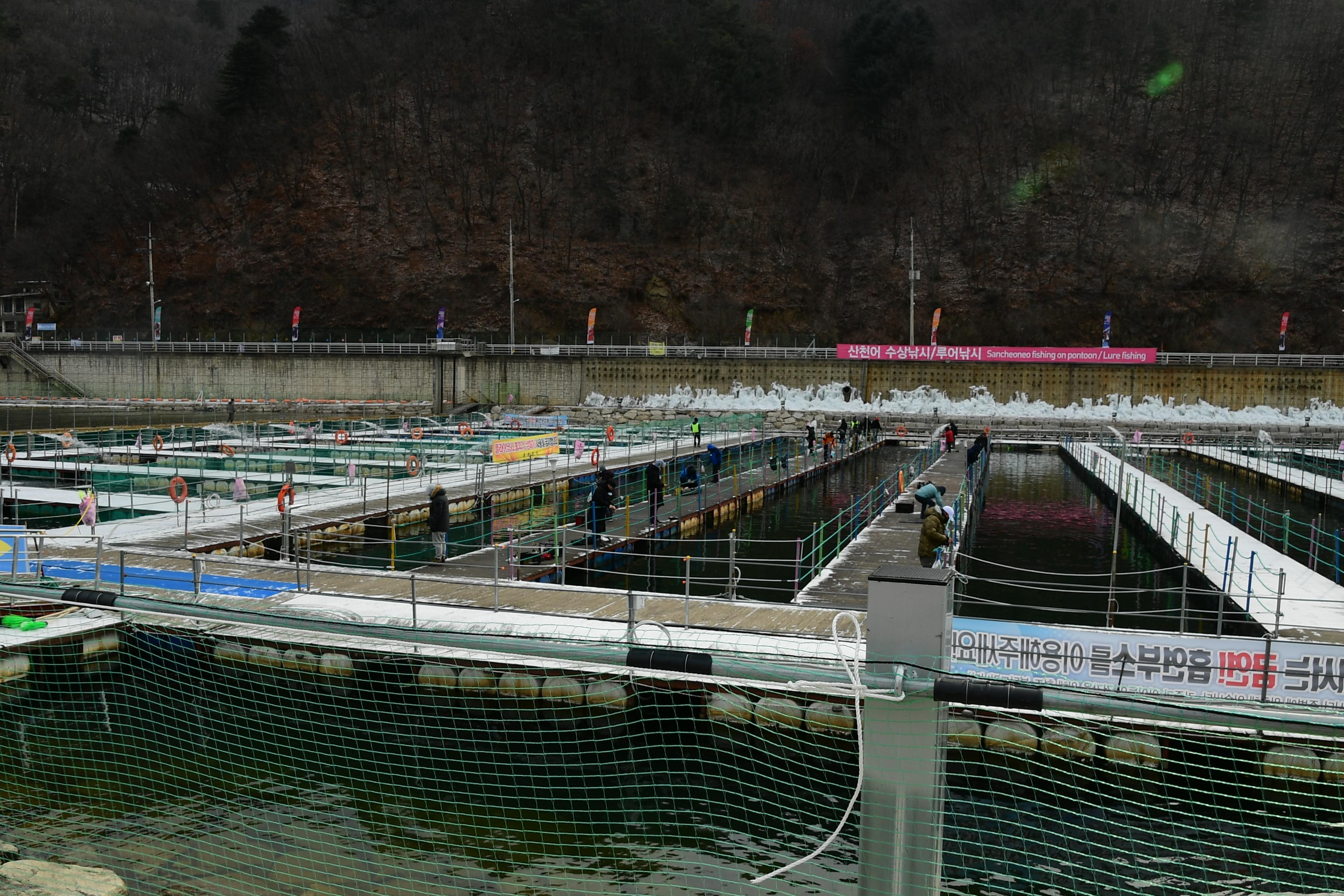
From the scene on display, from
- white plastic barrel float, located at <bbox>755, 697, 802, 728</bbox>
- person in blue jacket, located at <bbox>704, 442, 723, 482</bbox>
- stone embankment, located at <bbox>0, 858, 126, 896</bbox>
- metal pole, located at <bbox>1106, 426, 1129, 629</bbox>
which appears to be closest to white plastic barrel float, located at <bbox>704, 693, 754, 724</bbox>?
white plastic barrel float, located at <bbox>755, 697, 802, 728</bbox>

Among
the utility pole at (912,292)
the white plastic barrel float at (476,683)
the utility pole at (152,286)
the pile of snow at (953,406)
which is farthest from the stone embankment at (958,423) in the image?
the white plastic barrel float at (476,683)

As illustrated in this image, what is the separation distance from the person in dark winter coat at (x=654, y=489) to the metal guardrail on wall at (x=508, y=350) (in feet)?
149

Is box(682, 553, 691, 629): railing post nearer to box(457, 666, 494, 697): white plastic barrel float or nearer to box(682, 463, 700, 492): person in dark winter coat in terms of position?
box(457, 666, 494, 697): white plastic barrel float

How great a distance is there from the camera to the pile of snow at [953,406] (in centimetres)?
6388

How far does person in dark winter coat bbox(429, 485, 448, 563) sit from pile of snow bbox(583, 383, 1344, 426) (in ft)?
165

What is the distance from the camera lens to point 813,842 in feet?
33.5

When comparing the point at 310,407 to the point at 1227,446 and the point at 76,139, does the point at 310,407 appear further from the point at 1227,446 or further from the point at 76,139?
the point at 76,139

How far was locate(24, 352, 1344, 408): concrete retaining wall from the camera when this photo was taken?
66812 millimetres

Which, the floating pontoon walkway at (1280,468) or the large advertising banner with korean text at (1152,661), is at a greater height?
the large advertising banner with korean text at (1152,661)

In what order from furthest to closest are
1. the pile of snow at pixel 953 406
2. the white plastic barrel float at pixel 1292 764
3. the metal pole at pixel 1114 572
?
the pile of snow at pixel 953 406
the metal pole at pixel 1114 572
the white plastic barrel float at pixel 1292 764

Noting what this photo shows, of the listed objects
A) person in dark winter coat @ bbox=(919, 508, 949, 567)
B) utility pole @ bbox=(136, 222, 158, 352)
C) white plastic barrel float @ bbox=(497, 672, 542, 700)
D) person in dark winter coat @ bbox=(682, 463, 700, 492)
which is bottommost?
white plastic barrel float @ bbox=(497, 672, 542, 700)

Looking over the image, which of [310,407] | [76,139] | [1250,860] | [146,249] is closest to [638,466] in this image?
[1250,860]

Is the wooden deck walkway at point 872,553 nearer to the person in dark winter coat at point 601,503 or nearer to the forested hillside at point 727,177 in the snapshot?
the person in dark winter coat at point 601,503

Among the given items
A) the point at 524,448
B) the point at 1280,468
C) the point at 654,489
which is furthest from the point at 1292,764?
the point at 1280,468
